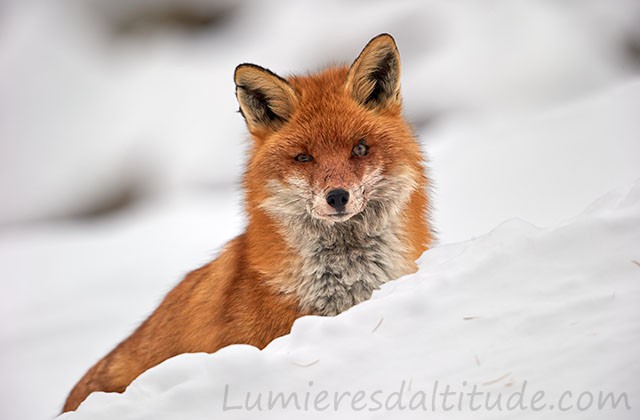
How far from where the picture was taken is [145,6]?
18891 mm

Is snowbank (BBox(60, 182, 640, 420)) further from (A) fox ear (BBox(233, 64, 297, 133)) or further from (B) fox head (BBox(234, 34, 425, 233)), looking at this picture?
(A) fox ear (BBox(233, 64, 297, 133))

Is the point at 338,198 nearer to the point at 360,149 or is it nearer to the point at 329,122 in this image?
the point at 360,149

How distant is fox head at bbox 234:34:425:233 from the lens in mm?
3502

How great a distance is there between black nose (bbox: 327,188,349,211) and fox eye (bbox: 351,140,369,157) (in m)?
0.35

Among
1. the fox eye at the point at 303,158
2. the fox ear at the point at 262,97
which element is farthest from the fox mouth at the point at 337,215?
the fox ear at the point at 262,97

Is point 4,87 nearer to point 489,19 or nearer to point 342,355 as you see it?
point 489,19

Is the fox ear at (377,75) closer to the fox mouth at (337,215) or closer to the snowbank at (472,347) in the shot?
the fox mouth at (337,215)

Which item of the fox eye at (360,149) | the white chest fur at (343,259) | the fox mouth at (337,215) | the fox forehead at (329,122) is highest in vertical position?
A: the fox forehead at (329,122)

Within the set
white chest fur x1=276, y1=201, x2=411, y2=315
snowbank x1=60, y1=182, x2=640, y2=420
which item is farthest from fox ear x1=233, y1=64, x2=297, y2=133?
snowbank x1=60, y1=182, x2=640, y2=420

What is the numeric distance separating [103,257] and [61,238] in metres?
2.66

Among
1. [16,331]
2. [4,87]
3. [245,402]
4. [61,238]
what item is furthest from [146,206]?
[245,402]

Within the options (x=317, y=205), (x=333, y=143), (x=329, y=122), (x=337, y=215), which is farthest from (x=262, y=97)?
(x=337, y=215)

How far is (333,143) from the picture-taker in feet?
11.8

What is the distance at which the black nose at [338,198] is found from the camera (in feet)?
11.0
